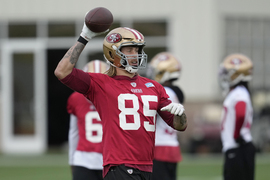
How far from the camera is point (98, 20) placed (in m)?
4.11

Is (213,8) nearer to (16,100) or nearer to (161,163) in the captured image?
(16,100)

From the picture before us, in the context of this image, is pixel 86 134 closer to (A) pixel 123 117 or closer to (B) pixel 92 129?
(B) pixel 92 129

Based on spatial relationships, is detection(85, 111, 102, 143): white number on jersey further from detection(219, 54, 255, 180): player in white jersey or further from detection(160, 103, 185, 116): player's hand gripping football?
detection(160, 103, 185, 116): player's hand gripping football

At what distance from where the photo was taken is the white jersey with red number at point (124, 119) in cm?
423

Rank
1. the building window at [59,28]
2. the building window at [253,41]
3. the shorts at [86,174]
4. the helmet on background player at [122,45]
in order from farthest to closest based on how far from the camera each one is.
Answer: the building window at [253,41] → the building window at [59,28] → the shorts at [86,174] → the helmet on background player at [122,45]

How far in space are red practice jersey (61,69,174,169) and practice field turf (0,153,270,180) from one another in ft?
20.5

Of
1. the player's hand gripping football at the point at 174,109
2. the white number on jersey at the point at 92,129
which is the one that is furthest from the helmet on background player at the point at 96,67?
the player's hand gripping football at the point at 174,109

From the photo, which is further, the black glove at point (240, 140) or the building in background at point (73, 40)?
the building in background at point (73, 40)

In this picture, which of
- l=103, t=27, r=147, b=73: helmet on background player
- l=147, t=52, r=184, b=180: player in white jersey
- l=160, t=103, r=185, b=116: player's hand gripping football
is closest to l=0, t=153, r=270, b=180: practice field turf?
l=147, t=52, r=184, b=180: player in white jersey

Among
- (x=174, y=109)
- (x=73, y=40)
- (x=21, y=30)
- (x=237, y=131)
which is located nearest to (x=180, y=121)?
(x=174, y=109)

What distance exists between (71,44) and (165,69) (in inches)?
411

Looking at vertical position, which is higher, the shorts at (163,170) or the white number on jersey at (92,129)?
the white number on jersey at (92,129)

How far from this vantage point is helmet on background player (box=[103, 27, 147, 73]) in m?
4.34

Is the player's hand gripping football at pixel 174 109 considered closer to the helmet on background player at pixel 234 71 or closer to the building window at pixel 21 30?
the helmet on background player at pixel 234 71
